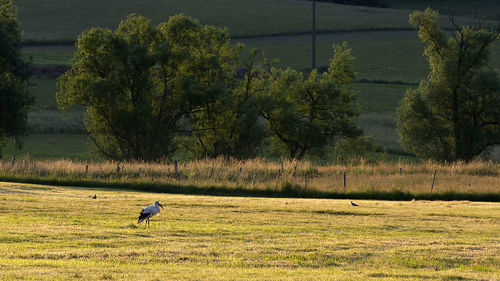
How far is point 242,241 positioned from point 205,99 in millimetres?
43010

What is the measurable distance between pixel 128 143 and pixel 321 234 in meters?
42.7

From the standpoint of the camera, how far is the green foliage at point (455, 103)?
61.7m

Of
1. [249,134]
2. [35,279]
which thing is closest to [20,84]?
[249,134]

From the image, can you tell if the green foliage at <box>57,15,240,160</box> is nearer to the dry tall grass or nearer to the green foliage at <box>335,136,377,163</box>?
the green foliage at <box>335,136,377,163</box>

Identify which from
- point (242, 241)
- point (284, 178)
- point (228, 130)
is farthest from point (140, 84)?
point (242, 241)

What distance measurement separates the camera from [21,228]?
20672 mm

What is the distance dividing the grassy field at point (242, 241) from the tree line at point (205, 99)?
3074 cm

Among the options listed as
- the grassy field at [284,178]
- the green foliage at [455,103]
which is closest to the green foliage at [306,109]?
the green foliage at [455,103]

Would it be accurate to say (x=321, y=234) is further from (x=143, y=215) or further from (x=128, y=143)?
(x=128, y=143)

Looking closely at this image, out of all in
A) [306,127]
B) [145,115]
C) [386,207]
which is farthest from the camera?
[306,127]

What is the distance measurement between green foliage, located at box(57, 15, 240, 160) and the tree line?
0.28ft

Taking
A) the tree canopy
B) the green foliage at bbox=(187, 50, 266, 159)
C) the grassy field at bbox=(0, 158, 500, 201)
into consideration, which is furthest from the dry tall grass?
the green foliage at bbox=(187, 50, 266, 159)

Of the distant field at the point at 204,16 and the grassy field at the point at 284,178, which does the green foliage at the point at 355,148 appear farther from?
the distant field at the point at 204,16

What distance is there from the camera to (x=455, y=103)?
62938 millimetres
